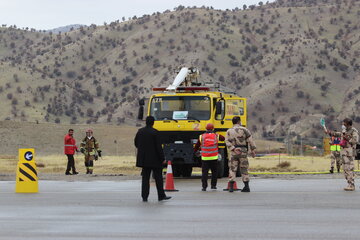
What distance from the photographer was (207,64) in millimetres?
110250

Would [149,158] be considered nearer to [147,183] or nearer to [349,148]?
[147,183]

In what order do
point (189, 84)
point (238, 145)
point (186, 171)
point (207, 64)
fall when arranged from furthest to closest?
point (207, 64)
point (189, 84)
point (186, 171)
point (238, 145)

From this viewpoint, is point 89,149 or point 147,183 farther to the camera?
point 89,149

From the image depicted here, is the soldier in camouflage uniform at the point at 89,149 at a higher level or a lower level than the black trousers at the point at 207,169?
higher

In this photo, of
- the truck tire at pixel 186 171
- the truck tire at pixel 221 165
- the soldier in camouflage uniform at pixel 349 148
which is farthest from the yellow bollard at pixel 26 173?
the truck tire at pixel 186 171

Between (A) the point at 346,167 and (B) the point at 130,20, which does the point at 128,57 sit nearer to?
(B) the point at 130,20

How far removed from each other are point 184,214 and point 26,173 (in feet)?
25.4

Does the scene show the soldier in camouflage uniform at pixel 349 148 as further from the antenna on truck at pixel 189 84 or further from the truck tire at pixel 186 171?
the truck tire at pixel 186 171

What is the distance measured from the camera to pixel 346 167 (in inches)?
866

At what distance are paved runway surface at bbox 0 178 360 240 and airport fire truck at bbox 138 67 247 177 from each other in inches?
170

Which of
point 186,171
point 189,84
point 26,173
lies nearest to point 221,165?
point 186,171

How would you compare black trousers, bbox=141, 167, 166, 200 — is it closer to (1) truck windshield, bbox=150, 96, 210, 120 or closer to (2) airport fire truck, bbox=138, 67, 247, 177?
(2) airport fire truck, bbox=138, 67, 247, 177

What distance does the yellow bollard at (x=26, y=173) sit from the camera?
72.3 feet

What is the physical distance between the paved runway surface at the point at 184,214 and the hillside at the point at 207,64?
68.8 m
